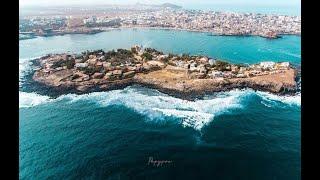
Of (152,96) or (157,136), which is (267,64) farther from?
(157,136)

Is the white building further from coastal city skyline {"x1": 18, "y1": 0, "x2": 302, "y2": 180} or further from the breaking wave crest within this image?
the breaking wave crest

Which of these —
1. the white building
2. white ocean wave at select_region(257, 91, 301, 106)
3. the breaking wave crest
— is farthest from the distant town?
white ocean wave at select_region(257, 91, 301, 106)

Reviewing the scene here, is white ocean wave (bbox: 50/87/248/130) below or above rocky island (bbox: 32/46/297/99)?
below

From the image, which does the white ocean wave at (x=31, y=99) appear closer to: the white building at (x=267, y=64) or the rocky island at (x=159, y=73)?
the rocky island at (x=159, y=73)

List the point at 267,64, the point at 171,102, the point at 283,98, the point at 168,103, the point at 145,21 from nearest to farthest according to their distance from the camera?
the point at 168,103, the point at 171,102, the point at 283,98, the point at 267,64, the point at 145,21

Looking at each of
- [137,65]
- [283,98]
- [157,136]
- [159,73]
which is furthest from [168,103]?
[137,65]
